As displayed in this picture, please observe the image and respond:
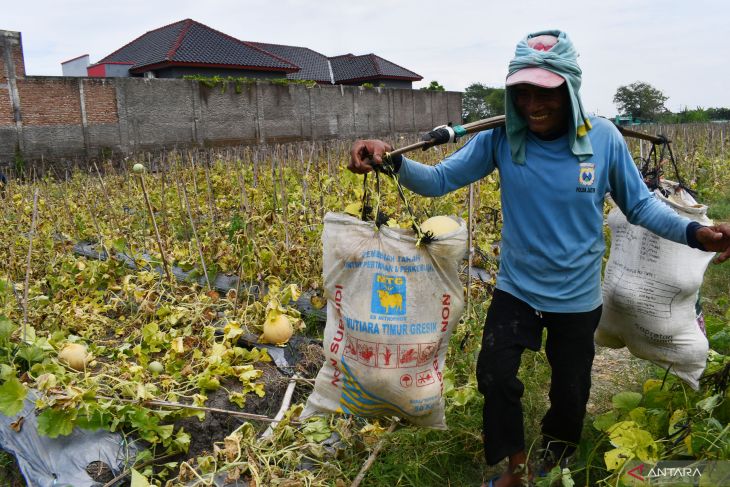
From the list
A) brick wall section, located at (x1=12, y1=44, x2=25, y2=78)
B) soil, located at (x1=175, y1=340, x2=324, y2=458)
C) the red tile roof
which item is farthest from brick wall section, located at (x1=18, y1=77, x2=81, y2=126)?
soil, located at (x1=175, y1=340, x2=324, y2=458)

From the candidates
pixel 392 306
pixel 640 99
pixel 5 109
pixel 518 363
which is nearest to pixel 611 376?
pixel 518 363

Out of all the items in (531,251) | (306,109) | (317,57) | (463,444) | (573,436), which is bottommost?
(463,444)

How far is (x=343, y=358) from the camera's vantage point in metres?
2.05

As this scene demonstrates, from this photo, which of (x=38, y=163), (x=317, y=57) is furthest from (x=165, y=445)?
(x=317, y=57)

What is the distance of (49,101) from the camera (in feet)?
48.1

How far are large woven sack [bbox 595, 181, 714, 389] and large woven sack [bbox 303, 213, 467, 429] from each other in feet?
2.37

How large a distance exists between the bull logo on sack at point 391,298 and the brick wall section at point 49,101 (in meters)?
14.9

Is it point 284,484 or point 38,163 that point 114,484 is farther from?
point 38,163

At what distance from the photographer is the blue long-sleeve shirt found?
191 centimetres

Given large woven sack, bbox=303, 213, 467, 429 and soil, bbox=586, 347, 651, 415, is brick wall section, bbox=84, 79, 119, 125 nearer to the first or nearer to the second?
soil, bbox=586, 347, 651, 415

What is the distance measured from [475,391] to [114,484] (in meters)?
1.47

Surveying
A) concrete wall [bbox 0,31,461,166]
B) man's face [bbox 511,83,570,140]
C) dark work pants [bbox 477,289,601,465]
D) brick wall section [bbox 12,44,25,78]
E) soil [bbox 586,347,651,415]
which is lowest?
soil [bbox 586,347,651,415]

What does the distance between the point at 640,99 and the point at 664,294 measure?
177 feet

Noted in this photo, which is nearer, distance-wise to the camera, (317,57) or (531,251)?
(531,251)
